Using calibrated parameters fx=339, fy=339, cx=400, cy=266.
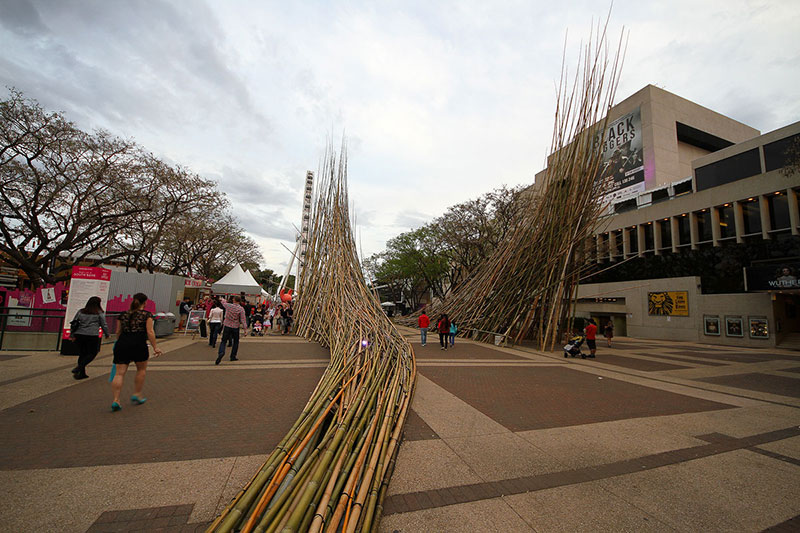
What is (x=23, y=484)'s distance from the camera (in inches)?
91.2

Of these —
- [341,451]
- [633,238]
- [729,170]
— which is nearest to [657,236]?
[633,238]

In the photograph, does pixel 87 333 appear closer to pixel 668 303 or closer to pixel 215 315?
pixel 215 315

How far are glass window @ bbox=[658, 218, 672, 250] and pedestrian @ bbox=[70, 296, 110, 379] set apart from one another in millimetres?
25618

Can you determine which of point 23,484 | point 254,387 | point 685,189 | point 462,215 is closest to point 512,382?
point 254,387

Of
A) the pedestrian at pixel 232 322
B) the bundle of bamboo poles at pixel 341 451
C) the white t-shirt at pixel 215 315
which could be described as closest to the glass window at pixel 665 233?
the bundle of bamboo poles at pixel 341 451

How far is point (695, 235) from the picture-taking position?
62.0 feet

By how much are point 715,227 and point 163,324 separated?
25.6 metres

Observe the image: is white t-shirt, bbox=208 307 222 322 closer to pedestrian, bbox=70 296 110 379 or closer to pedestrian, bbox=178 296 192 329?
pedestrian, bbox=70 296 110 379

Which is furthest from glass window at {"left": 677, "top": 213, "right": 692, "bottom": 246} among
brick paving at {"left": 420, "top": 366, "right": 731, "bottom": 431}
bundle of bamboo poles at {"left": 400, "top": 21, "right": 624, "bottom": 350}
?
brick paving at {"left": 420, "top": 366, "right": 731, "bottom": 431}

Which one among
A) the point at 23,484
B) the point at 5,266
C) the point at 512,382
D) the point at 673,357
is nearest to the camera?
the point at 23,484

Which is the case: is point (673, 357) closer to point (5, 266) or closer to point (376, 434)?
point (376, 434)

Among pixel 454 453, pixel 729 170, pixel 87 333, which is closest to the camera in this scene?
pixel 454 453

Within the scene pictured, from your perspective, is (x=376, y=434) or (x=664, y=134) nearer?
(x=376, y=434)

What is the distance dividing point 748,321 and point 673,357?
9.31m
